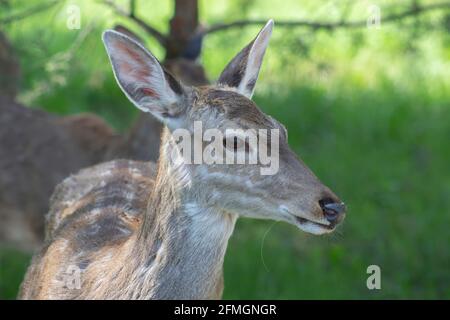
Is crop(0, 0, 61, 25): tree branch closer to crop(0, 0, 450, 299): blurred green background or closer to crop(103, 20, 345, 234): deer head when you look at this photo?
crop(0, 0, 450, 299): blurred green background

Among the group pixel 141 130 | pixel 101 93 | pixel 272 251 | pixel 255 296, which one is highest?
pixel 101 93

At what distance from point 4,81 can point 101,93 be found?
1423 millimetres

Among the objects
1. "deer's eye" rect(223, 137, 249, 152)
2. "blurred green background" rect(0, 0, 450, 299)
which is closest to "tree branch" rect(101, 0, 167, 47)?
"blurred green background" rect(0, 0, 450, 299)

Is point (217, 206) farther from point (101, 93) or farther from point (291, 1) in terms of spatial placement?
point (291, 1)

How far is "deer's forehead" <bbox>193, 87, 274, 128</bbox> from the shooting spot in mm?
4582

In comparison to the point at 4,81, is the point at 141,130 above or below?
below

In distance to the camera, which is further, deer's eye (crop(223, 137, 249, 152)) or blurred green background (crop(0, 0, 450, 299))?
blurred green background (crop(0, 0, 450, 299))

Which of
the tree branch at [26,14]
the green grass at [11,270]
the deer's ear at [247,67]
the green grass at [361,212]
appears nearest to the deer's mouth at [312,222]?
the deer's ear at [247,67]

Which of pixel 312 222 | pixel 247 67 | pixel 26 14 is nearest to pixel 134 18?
pixel 26 14

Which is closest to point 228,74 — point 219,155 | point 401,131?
point 219,155

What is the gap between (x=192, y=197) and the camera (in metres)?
4.64

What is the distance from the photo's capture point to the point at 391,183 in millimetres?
8625

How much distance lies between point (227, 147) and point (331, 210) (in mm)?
491

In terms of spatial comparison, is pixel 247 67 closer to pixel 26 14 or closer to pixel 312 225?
pixel 312 225
